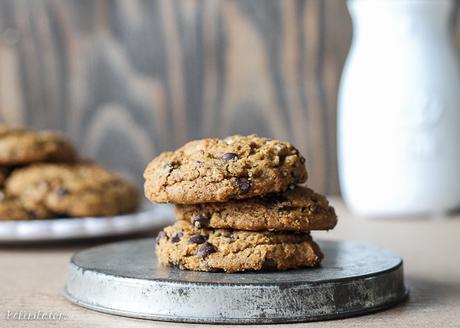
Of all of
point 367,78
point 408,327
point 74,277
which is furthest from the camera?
point 367,78

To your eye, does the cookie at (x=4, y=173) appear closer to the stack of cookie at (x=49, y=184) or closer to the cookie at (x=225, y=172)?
the stack of cookie at (x=49, y=184)

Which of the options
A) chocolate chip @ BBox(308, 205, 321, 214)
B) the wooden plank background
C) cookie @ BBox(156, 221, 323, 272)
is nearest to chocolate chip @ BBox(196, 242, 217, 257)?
cookie @ BBox(156, 221, 323, 272)

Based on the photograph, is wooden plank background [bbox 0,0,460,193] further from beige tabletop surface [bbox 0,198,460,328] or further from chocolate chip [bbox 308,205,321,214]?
chocolate chip [bbox 308,205,321,214]

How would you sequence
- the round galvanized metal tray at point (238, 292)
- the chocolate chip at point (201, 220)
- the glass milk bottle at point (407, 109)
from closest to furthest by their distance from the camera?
1. the round galvanized metal tray at point (238, 292)
2. the chocolate chip at point (201, 220)
3. the glass milk bottle at point (407, 109)

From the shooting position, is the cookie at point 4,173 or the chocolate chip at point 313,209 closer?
the chocolate chip at point 313,209

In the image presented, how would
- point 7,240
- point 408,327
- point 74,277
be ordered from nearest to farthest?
point 408,327 → point 74,277 → point 7,240

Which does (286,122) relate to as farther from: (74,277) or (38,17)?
(74,277)

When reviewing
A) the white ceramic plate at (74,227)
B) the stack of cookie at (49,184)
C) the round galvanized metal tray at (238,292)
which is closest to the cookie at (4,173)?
the stack of cookie at (49,184)

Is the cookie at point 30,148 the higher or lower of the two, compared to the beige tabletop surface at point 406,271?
higher

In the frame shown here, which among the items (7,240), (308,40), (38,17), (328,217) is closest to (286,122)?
(308,40)
